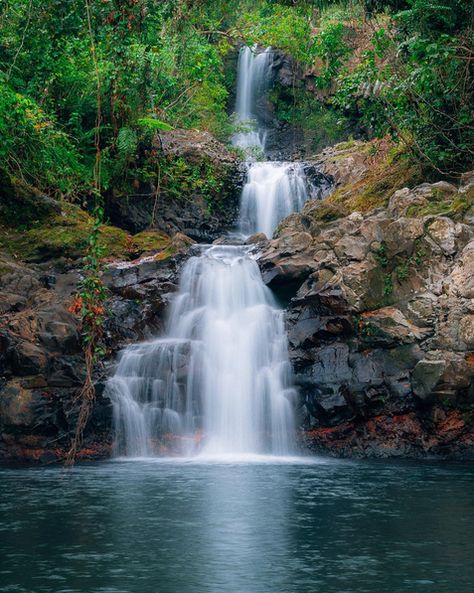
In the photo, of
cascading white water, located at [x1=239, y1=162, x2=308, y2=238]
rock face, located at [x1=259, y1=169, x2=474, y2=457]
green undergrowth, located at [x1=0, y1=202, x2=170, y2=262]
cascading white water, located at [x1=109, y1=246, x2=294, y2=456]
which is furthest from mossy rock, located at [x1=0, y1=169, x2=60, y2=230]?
rock face, located at [x1=259, y1=169, x2=474, y2=457]

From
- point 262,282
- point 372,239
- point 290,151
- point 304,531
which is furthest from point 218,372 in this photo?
point 290,151

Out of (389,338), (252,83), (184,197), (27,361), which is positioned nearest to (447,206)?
(389,338)

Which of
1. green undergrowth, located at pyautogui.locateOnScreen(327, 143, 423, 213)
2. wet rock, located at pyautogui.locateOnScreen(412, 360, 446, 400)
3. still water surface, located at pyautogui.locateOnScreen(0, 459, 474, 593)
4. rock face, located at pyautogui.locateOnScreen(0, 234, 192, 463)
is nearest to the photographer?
still water surface, located at pyautogui.locateOnScreen(0, 459, 474, 593)

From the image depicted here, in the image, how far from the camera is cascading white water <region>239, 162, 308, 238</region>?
2214 centimetres

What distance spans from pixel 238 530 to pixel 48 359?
6.47 m

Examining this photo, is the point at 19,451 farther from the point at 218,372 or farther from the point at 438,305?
the point at 438,305

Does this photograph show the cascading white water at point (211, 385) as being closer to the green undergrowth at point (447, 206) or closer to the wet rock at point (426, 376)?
the wet rock at point (426, 376)

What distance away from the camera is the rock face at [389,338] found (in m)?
13.2

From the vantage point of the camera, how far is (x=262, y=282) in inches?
658

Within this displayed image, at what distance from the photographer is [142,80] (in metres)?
20.2

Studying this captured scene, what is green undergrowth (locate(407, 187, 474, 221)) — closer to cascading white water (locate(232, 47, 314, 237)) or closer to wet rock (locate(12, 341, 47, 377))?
cascading white water (locate(232, 47, 314, 237))

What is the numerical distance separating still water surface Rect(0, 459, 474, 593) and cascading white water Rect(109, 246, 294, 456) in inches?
68.8

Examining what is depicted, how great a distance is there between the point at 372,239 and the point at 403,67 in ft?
18.9

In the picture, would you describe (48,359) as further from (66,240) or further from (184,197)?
(184,197)
